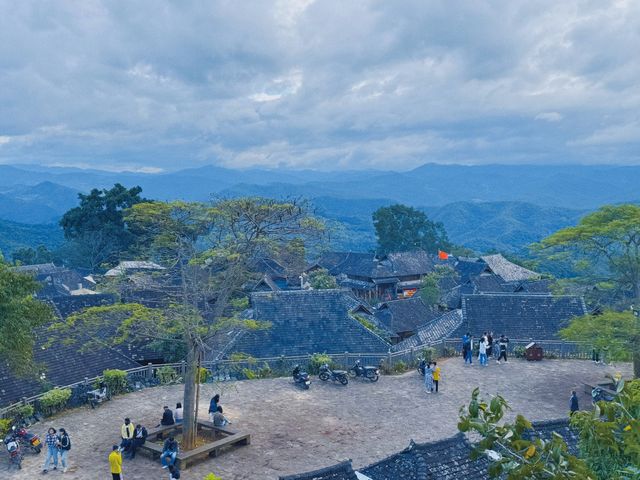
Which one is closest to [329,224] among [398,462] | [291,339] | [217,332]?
[217,332]

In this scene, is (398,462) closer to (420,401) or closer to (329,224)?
(329,224)

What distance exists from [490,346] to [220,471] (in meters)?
14.5

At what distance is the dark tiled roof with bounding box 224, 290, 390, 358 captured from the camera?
26.8 meters

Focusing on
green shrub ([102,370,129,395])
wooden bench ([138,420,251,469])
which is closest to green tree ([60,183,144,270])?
green shrub ([102,370,129,395])

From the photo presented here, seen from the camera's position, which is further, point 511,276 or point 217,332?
point 511,276

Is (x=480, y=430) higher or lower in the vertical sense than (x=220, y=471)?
higher

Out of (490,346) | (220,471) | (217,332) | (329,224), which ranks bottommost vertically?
(220,471)

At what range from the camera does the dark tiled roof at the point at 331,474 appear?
10.3 meters

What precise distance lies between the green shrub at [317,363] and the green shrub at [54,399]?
923 centimetres

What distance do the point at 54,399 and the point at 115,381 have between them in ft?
8.18

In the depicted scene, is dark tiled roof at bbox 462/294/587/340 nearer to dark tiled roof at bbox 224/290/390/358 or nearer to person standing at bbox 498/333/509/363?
person standing at bbox 498/333/509/363

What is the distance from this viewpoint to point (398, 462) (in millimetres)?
11078

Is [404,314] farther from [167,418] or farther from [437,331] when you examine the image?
[167,418]

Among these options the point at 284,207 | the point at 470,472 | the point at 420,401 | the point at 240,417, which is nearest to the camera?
the point at 470,472
